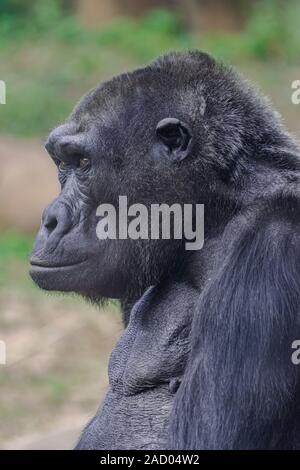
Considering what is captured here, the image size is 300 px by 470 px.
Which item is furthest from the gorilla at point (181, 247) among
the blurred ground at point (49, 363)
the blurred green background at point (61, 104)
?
the blurred ground at point (49, 363)

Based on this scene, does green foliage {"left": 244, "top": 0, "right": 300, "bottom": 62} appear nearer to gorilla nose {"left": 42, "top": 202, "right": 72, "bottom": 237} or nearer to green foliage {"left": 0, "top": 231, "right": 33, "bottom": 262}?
green foliage {"left": 0, "top": 231, "right": 33, "bottom": 262}

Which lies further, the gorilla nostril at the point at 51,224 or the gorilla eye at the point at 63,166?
the gorilla eye at the point at 63,166

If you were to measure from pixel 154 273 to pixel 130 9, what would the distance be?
541 inches

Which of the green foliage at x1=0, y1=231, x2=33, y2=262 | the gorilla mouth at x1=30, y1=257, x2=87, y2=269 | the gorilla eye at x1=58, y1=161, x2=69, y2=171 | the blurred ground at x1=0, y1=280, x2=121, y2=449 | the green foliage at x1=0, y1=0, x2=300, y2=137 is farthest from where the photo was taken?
the green foliage at x1=0, y1=0, x2=300, y2=137

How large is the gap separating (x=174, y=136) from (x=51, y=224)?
60cm

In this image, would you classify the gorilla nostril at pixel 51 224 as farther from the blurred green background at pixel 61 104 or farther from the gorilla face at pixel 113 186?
the blurred green background at pixel 61 104

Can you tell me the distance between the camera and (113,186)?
4.24m

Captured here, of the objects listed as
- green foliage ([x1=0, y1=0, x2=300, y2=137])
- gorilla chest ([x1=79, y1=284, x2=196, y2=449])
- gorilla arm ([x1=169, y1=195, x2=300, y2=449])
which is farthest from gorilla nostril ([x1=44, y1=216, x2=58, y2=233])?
green foliage ([x1=0, y1=0, x2=300, y2=137])

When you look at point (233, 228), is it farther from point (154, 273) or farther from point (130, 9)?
point (130, 9)

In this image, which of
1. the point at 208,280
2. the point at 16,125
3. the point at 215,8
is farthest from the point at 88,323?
the point at 215,8

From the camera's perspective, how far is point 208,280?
399cm

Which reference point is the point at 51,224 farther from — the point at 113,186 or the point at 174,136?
the point at 174,136

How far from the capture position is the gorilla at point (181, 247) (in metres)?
3.78

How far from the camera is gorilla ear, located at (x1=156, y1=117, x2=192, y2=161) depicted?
162 inches
